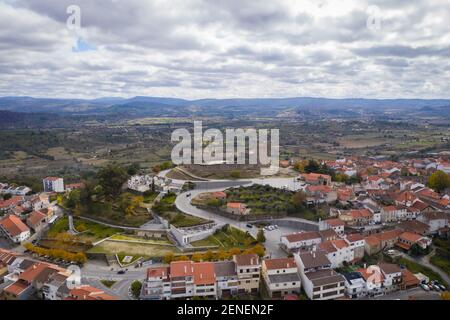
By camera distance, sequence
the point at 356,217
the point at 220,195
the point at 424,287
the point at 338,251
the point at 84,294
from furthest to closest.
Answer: the point at 220,195
the point at 356,217
the point at 338,251
the point at 424,287
the point at 84,294

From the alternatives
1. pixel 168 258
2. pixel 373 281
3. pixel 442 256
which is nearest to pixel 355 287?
pixel 373 281

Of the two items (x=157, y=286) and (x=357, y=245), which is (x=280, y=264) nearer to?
(x=357, y=245)

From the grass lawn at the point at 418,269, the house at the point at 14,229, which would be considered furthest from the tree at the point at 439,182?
the house at the point at 14,229

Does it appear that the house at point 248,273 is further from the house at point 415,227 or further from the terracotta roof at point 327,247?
the house at point 415,227

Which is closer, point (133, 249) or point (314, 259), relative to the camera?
point (314, 259)

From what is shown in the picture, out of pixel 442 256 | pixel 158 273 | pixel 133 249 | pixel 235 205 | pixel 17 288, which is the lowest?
pixel 17 288
